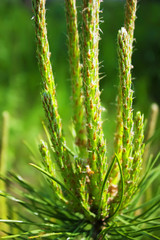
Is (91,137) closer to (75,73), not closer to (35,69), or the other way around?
(75,73)

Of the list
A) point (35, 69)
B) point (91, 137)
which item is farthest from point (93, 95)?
point (35, 69)

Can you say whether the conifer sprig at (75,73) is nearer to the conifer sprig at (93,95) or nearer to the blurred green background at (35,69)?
the conifer sprig at (93,95)

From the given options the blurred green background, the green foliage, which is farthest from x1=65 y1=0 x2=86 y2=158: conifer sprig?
the blurred green background

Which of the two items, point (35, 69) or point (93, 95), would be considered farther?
point (35, 69)

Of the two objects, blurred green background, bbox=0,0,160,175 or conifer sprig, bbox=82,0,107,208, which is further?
blurred green background, bbox=0,0,160,175

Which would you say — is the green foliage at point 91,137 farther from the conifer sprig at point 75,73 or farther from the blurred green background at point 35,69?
the blurred green background at point 35,69

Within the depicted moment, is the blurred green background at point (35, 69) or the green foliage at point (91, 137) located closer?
the green foliage at point (91, 137)

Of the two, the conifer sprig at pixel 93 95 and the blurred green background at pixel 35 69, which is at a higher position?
the blurred green background at pixel 35 69

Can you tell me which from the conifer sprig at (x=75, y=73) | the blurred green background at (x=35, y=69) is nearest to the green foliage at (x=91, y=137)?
the conifer sprig at (x=75, y=73)

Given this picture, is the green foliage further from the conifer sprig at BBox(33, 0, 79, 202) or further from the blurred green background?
the blurred green background

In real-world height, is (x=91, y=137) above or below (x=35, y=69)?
below
